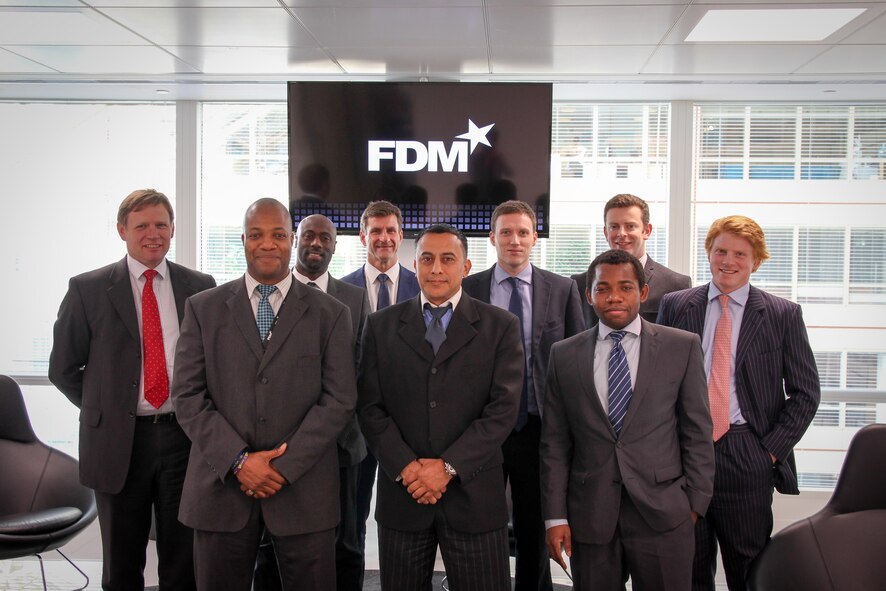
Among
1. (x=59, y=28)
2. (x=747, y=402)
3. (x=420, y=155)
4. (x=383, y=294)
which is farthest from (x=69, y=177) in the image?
(x=747, y=402)

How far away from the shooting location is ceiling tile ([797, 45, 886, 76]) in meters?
4.26

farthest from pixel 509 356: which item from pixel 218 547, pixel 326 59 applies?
pixel 326 59

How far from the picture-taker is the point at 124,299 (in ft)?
9.99

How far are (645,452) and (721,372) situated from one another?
71 cm

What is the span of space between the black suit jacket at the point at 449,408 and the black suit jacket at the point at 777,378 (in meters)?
1.01

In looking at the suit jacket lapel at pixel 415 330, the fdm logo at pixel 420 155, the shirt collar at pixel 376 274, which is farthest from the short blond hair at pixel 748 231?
the fdm logo at pixel 420 155

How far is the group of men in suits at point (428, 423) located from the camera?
2473 mm

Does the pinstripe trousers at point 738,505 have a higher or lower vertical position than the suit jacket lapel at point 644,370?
lower

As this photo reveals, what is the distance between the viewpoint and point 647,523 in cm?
245

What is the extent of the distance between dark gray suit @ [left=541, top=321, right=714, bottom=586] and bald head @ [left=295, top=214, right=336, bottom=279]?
54.8 inches

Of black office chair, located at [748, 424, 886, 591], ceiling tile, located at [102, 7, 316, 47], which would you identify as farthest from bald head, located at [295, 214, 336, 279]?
black office chair, located at [748, 424, 886, 591]

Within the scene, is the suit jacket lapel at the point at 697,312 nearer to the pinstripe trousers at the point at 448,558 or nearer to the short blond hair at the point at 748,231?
the short blond hair at the point at 748,231

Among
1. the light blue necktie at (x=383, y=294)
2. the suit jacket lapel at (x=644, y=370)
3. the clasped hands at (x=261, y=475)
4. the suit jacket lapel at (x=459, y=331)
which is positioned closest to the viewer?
the clasped hands at (x=261, y=475)

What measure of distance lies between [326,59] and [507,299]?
2.20 m
